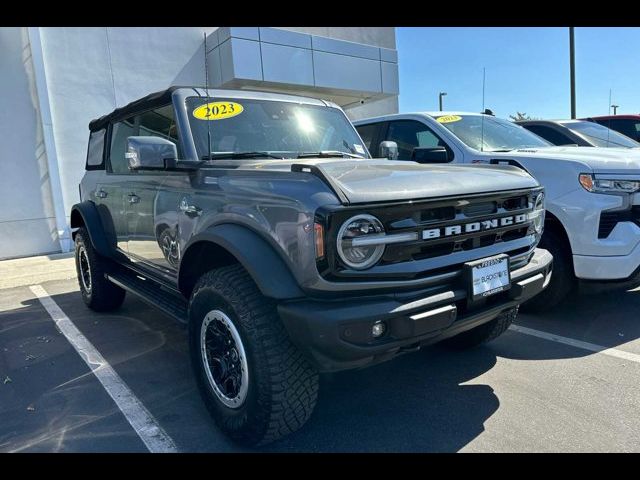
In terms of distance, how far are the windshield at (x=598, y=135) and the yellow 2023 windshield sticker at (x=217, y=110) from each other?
4852mm

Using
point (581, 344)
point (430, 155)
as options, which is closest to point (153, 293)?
point (430, 155)

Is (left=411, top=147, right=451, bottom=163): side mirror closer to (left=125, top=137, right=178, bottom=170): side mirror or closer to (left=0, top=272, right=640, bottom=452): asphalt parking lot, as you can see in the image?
(left=0, top=272, right=640, bottom=452): asphalt parking lot

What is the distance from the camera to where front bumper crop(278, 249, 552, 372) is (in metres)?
2.01

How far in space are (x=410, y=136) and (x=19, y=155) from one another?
7350 millimetres

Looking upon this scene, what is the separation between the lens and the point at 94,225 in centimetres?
457

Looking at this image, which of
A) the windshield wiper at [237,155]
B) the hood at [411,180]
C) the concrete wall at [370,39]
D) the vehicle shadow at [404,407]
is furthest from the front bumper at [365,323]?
the concrete wall at [370,39]

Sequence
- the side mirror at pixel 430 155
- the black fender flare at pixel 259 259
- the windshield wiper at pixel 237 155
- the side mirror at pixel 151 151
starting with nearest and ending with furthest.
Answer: the black fender flare at pixel 259 259
the side mirror at pixel 151 151
the windshield wiper at pixel 237 155
the side mirror at pixel 430 155

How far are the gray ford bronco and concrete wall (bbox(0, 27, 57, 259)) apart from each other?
6.70 meters

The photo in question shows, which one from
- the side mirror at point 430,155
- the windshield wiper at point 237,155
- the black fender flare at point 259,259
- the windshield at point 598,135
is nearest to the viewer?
the black fender flare at point 259,259

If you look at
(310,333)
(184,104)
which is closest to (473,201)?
(310,333)

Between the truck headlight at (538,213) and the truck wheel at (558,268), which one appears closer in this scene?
the truck headlight at (538,213)

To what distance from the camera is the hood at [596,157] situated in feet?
12.6

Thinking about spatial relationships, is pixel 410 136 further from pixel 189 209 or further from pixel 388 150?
pixel 189 209

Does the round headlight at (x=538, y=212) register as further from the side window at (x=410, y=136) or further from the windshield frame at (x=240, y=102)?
the side window at (x=410, y=136)
